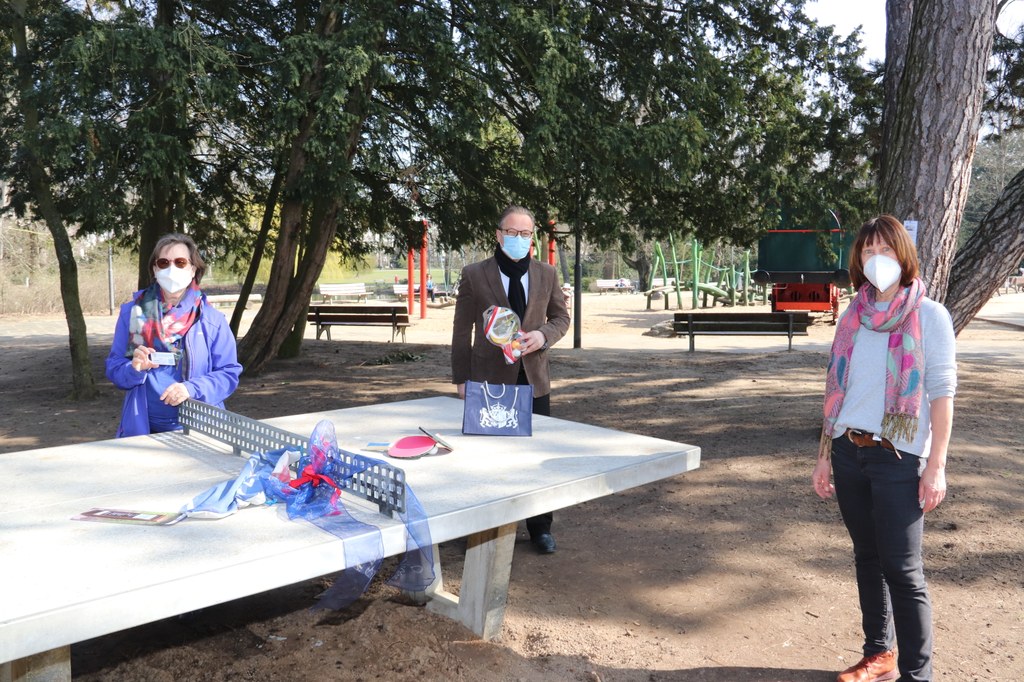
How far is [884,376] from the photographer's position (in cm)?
292

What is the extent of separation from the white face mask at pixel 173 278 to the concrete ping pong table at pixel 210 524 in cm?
61

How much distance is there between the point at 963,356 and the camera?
14266mm

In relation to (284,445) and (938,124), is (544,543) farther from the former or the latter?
(938,124)

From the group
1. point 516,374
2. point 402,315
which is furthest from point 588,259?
point 516,374

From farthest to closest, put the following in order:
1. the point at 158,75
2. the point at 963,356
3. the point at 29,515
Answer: the point at 963,356
the point at 158,75
the point at 29,515

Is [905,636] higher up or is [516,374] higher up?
[516,374]

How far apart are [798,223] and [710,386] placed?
7.99ft

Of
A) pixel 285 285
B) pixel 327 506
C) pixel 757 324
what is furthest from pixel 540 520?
pixel 757 324

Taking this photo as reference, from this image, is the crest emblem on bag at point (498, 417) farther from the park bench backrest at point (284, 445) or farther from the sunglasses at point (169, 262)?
the sunglasses at point (169, 262)

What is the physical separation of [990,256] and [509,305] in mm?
4155

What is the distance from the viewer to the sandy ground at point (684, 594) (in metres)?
3.49

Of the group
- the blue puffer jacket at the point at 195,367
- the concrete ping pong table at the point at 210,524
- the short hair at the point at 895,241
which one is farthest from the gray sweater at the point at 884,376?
the blue puffer jacket at the point at 195,367

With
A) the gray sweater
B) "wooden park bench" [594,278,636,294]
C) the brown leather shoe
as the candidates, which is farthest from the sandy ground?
"wooden park bench" [594,278,636,294]

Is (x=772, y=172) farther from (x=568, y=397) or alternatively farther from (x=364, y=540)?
(x=364, y=540)
